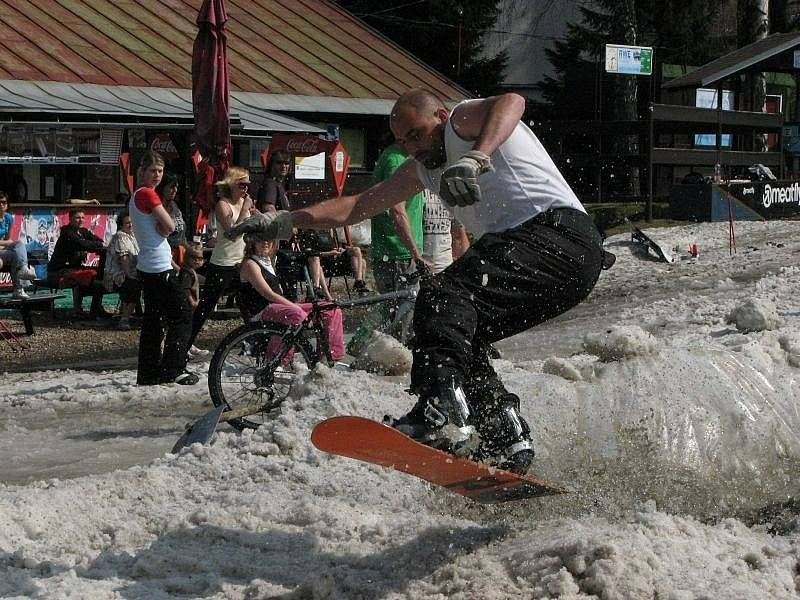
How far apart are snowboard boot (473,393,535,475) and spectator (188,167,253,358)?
4.57 metres

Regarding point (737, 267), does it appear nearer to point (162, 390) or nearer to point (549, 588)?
point (162, 390)

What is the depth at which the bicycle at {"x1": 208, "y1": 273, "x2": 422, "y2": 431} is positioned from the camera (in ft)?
25.3

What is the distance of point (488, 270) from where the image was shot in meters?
4.52

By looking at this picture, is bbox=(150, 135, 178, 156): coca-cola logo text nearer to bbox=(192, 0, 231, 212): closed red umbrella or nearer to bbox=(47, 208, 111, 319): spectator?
bbox=(192, 0, 231, 212): closed red umbrella

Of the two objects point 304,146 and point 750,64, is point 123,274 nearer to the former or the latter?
point 304,146

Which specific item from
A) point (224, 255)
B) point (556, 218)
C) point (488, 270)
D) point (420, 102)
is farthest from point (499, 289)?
point (224, 255)

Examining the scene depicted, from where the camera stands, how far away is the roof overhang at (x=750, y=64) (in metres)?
24.7

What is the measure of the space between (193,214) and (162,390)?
686 cm

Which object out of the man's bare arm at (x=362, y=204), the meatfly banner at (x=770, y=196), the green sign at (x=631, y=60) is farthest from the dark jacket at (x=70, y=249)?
the green sign at (x=631, y=60)

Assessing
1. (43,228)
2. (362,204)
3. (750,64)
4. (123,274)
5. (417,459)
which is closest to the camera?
(417,459)

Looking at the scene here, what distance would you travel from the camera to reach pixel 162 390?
8773mm

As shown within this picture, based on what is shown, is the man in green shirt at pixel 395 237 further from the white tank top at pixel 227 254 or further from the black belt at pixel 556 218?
the black belt at pixel 556 218

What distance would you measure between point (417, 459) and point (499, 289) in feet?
2.35

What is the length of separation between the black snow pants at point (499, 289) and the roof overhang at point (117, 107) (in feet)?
35.8
